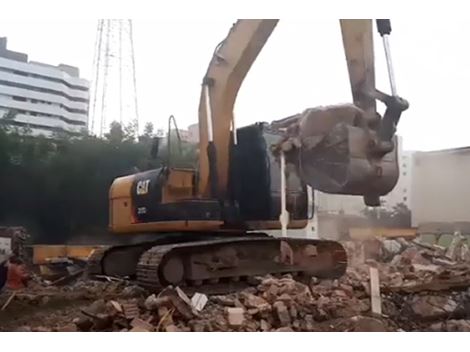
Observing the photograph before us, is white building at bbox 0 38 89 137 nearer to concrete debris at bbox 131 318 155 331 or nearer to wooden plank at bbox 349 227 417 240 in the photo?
concrete debris at bbox 131 318 155 331

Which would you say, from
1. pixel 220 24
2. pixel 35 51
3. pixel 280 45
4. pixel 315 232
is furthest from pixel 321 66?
pixel 35 51

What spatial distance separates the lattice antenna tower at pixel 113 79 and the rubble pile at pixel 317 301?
75 centimetres

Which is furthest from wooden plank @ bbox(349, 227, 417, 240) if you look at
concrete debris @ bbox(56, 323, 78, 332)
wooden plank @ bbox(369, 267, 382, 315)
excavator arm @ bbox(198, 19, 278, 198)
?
concrete debris @ bbox(56, 323, 78, 332)

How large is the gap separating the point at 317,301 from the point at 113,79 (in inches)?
54.6

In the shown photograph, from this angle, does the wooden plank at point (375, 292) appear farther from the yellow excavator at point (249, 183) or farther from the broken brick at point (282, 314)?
the broken brick at point (282, 314)

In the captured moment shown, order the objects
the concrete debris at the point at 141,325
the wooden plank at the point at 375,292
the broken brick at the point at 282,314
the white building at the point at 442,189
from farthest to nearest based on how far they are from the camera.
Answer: the white building at the point at 442,189 → the wooden plank at the point at 375,292 → the broken brick at the point at 282,314 → the concrete debris at the point at 141,325

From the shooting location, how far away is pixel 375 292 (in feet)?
10.4

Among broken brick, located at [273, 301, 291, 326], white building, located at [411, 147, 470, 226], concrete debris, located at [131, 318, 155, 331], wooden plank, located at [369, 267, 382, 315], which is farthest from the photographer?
white building, located at [411, 147, 470, 226]

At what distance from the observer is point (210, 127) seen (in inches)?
130

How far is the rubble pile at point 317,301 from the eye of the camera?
2.95 meters

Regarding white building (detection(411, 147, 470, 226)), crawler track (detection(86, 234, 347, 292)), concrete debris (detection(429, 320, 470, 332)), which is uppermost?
white building (detection(411, 147, 470, 226))

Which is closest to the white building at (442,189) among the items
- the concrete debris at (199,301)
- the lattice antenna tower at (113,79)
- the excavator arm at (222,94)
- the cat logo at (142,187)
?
the excavator arm at (222,94)

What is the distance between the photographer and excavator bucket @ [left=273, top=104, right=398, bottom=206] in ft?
10.4

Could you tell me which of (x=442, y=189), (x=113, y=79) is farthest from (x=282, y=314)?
(x=113, y=79)
